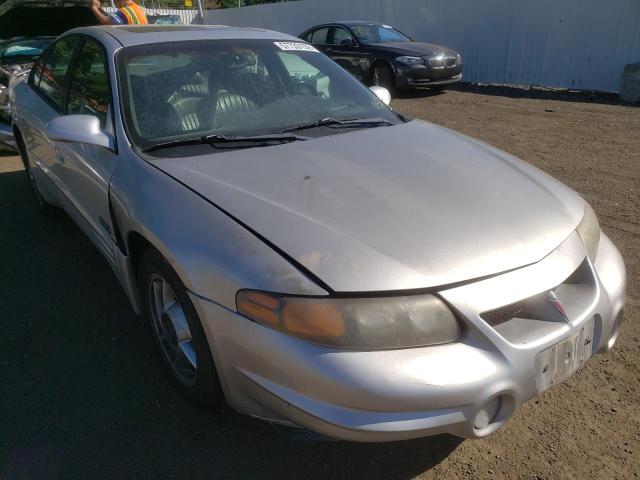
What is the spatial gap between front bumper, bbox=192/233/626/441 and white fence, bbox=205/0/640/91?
416 inches

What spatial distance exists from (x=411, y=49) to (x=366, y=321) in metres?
9.47

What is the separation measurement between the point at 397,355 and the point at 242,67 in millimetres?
2035

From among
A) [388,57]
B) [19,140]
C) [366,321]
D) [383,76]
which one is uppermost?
[366,321]

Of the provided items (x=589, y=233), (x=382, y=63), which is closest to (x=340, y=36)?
(x=382, y=63)

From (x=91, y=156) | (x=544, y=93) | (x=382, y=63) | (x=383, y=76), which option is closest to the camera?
(x=91, y=156)

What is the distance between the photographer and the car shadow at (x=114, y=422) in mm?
2008

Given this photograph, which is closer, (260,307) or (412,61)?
(260,307)

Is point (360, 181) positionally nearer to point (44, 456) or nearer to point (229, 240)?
point (229, 240)

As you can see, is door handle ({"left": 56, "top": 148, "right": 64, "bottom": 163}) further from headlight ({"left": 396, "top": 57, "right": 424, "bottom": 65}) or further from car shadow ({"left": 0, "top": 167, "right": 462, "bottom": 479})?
headlight ({"left": 396, "top": 57, "right": 424, "bottom": 65})

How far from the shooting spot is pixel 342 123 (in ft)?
9.28

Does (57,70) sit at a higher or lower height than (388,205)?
higher

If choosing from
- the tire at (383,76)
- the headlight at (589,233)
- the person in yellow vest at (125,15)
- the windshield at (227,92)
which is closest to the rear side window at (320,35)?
the tire at (383,76)

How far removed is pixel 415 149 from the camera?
2557 millimetres

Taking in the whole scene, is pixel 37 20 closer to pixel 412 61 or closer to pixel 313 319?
pixel 412 61
